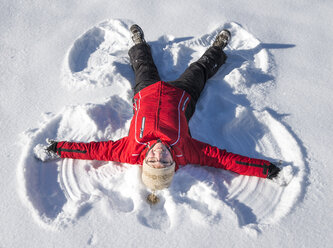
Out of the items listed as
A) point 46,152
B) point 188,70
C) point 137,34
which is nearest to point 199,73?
point 188,70

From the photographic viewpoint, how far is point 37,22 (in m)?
3.54

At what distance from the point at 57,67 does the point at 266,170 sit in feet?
7.57

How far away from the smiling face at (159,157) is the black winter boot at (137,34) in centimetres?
147

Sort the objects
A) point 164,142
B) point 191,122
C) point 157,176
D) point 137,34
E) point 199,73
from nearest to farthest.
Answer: point 157,176
point 164,142
point 191,122
point 199,73
point 137,34

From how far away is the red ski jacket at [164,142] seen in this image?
2369 mm

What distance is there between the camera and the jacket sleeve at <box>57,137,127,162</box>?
242 cm

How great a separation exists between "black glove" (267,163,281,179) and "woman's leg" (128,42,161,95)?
4.24 ft

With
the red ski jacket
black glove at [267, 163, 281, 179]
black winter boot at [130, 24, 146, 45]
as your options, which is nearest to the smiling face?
the red ski jacket

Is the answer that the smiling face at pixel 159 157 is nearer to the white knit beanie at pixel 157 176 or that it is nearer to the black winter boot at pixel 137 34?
the white knit beanie at pixel 157 176

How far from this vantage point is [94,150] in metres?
2.42

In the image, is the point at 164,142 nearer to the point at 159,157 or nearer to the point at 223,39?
the point at 159,157

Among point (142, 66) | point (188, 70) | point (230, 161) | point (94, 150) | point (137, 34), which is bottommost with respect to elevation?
point (230, 161)

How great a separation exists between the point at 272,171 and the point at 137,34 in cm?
196

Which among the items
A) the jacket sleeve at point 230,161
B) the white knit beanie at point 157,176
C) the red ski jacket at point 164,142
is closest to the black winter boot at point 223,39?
the red ski jacket at point 164,142
